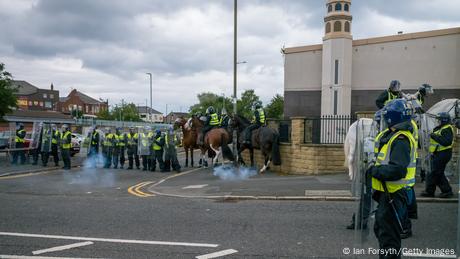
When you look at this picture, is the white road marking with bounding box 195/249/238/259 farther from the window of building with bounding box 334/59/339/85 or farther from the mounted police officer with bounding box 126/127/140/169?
the window of building with bounding box 334/59/339/85

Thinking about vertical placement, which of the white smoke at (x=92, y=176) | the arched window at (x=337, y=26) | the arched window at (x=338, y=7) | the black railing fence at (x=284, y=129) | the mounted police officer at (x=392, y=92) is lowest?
the white smoke at (x=92, y=176)

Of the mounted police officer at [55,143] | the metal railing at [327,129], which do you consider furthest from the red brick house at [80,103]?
the metal railing at [327,129]

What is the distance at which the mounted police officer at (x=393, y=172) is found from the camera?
4.38 meters

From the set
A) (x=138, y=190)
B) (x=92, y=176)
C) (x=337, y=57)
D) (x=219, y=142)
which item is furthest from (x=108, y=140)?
(x=337, y=57)

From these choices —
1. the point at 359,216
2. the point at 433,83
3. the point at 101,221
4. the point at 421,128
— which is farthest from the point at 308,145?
the point at 433,83

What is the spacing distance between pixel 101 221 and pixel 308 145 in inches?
329

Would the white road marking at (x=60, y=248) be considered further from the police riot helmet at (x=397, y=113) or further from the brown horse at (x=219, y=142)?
the brown horse at (x=219, y=142)

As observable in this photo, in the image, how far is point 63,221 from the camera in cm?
796

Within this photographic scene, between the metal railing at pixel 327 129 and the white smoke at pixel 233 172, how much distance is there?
2.46 m

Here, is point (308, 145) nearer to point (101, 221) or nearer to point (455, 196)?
point (455, 196)

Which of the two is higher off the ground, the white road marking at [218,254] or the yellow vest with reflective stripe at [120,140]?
the yellow vest with reflective stripe at [120,140]

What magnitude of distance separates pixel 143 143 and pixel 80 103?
104 m

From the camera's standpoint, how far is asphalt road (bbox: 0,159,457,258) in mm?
5965

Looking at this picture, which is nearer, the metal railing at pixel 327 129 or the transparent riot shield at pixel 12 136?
the metal railing at pixel 327 129
